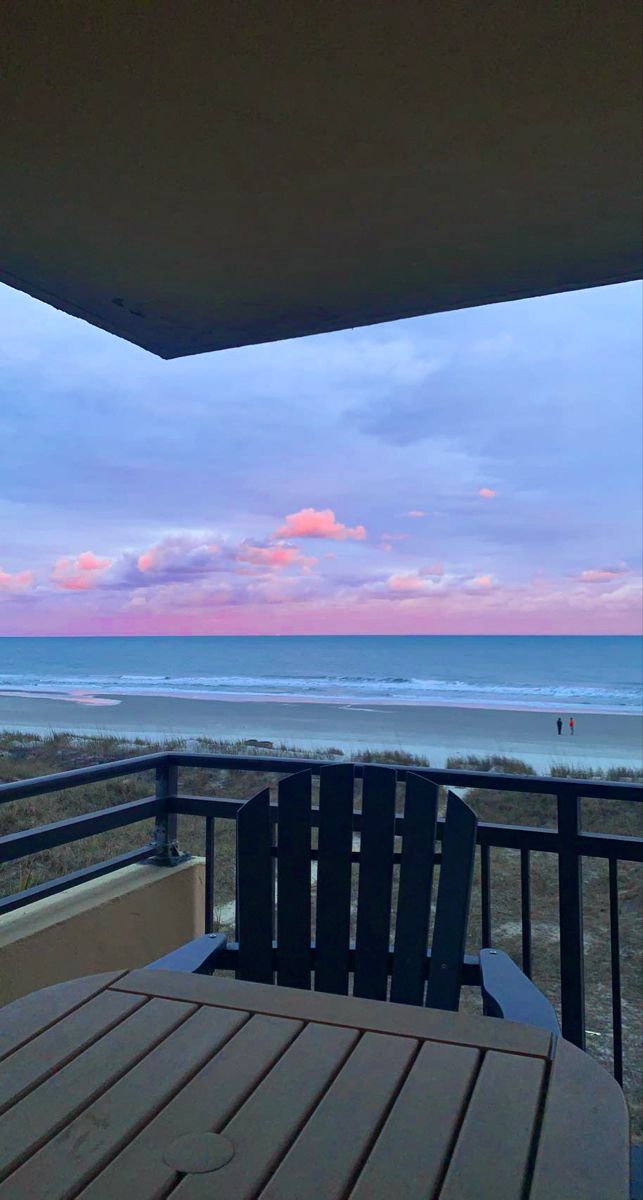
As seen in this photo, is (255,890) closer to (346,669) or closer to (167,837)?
(167,837)

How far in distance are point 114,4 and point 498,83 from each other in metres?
0.70

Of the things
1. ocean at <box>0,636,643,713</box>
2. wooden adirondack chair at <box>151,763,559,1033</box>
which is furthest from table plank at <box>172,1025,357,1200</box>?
ocean at <box>0,636,643,713</box>

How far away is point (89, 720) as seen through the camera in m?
17.2

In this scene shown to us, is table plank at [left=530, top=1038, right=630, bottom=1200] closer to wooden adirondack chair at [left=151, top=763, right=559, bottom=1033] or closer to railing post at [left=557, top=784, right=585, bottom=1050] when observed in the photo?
wooden adirondack chair at [left=151, top=763, right=559, bottom=1033]

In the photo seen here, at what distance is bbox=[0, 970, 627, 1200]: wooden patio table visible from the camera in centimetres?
73

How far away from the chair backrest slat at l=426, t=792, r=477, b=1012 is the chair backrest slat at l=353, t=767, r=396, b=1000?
0.42ft

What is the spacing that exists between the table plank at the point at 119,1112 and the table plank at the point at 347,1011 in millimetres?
59

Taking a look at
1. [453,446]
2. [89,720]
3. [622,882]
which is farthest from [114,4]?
[453,446]

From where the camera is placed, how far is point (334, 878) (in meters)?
1.79

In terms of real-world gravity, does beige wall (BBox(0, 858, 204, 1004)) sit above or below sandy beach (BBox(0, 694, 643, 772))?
above

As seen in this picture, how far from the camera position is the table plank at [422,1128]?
723 mm

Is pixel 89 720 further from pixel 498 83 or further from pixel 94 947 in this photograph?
pixel 498 83

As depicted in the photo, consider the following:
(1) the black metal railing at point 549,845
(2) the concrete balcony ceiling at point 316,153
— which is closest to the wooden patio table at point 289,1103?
→ (1) the black metal railing at point 549,845

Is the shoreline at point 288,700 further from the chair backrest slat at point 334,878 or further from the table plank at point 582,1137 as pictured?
the table plank at point 582,1137
